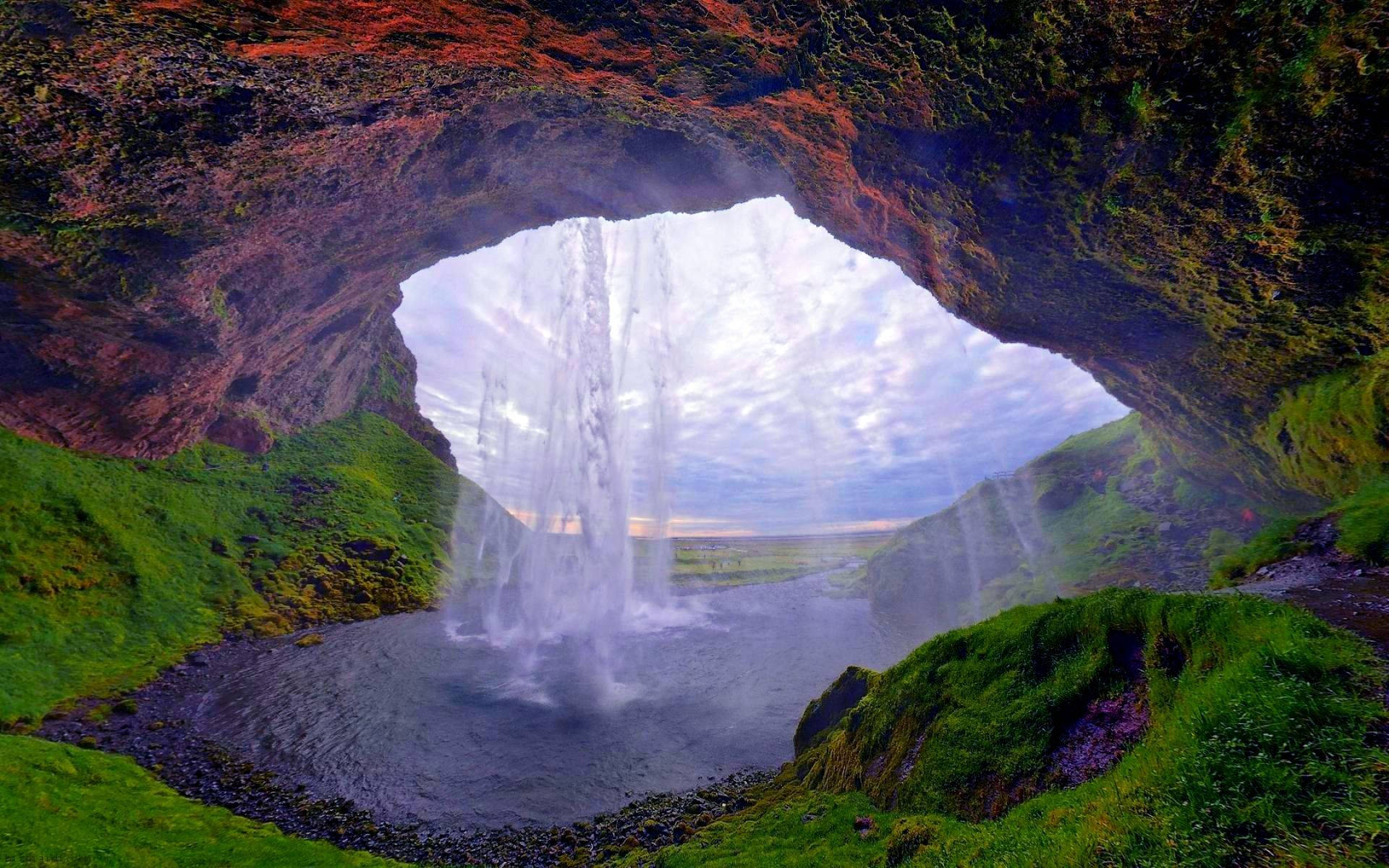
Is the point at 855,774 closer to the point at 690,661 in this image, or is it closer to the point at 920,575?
the point at 690,661

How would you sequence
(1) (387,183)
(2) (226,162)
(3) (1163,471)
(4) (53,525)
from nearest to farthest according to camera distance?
(2) (226,162) < (4) (53,525) < (1) (387,183) < (3) (1163,471)

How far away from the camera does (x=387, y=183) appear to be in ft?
90.5

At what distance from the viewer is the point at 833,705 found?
48.9 feet

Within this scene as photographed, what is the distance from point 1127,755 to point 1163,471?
153 feet

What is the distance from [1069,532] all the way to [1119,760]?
45.7 m

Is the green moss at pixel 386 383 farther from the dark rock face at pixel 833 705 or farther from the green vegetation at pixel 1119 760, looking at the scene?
the green vegetation at pixel 1119 760

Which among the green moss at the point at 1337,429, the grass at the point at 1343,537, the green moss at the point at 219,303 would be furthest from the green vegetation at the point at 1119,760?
the green moss at the point at 219,303

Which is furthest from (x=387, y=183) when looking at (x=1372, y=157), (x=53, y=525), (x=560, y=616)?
(x=1372, y=157)

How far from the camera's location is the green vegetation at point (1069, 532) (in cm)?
3209

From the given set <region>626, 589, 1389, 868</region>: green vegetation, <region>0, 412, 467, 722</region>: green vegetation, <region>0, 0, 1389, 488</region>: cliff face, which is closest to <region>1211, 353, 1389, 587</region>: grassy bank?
<region>0, 0, 1389, 488</region>: cliff face

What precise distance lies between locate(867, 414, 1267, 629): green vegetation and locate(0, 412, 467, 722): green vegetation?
4817 centimetres

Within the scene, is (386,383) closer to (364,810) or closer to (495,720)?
(495,720)

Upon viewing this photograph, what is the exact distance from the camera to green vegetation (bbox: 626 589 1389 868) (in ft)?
12.9

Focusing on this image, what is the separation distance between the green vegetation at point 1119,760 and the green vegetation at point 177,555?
25.9 m
